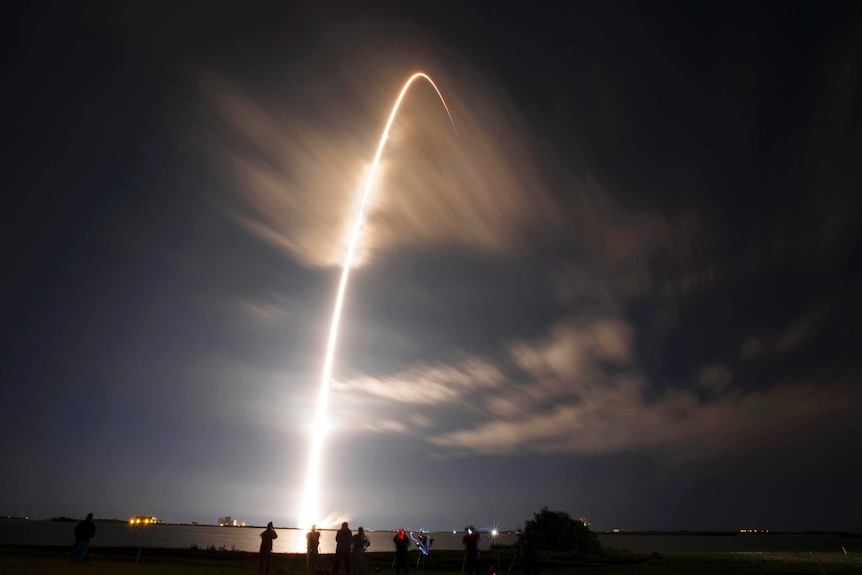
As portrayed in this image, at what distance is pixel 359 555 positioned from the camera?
21.5 metres

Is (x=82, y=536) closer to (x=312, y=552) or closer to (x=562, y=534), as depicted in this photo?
(x=312, y=552)

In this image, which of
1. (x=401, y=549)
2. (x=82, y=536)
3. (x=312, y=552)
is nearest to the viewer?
(x=312, y=552)

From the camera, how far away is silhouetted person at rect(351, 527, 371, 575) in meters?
21.3

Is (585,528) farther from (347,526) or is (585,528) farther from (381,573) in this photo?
(347,526)

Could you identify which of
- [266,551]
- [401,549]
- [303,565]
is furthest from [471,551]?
[303,565]

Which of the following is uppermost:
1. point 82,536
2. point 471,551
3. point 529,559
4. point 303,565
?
point 82,536

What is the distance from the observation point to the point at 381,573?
99.9 feet

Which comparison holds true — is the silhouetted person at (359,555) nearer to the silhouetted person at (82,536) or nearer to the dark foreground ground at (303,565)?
the dark foreground ground at (303,565)

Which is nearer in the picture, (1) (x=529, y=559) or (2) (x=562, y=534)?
(1) (x=529, y=559)

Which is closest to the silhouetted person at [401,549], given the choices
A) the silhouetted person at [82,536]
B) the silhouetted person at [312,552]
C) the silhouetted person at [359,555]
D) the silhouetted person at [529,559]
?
the silhouetted person at [359,555]

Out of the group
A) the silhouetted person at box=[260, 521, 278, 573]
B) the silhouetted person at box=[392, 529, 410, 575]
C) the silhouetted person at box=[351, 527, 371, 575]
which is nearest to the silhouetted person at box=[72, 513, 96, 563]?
the silhouetted person at box=[260, 521, 278, 573]

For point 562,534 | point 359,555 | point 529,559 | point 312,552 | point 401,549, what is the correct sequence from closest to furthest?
point 312,552 → point 359,555 → point 529,559 → point 401,549 → point 562,534

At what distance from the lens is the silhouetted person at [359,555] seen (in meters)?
21.3

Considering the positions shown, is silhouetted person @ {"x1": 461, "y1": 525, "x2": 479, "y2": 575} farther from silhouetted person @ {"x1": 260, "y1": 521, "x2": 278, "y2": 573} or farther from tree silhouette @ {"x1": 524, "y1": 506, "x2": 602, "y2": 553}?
tree silhouette @ {"x1": 524, "y1": 506, "x2": 602, "y2": 553}
